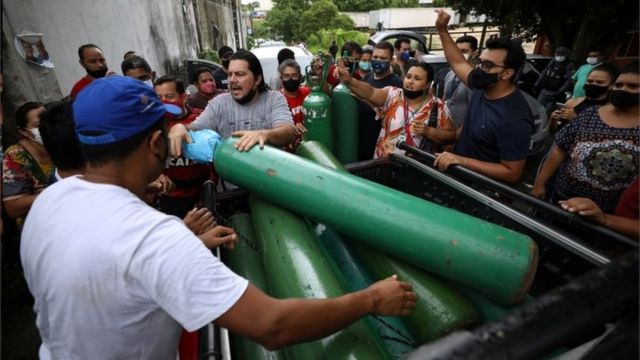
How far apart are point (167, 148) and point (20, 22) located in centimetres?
444

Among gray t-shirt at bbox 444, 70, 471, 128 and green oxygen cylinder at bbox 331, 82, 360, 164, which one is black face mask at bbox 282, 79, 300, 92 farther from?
gray t-shirt at bbox 444, 70, 471, 128

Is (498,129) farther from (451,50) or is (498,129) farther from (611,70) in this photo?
(611,70)

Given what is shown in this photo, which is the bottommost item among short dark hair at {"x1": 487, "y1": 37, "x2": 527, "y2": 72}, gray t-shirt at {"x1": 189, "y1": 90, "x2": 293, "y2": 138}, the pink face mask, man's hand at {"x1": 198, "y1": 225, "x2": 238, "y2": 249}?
man's hand at {"x1": 198, "y1": 225, "x2": 238, "y2": 249}

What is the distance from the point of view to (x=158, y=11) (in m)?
11.6

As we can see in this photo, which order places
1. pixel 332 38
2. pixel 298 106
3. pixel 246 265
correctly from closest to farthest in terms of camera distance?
pixel 246 265, pixel 298 106, pixel 332 38

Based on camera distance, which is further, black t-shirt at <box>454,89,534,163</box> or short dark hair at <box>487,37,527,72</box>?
short dark hair at <box>487,37,527,72</box>

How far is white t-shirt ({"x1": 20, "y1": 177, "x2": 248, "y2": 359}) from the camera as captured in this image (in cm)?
92

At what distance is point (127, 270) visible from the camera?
0.93 m

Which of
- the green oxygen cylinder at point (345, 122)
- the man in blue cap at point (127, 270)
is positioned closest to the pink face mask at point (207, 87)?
the green oxygen cylinder at point (345, 122)

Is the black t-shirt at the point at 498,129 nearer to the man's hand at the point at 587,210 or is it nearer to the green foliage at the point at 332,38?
the man's hand at the point at 587,210

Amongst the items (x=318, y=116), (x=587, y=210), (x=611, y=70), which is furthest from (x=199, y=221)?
(x=611, y=70)

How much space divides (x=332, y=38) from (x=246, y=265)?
97.0 ft

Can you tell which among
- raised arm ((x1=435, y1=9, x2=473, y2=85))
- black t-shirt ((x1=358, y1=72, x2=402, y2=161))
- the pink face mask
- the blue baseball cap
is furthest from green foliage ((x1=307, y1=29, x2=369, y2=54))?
the blue baseball cap

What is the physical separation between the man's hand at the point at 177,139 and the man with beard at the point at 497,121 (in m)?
1.62
